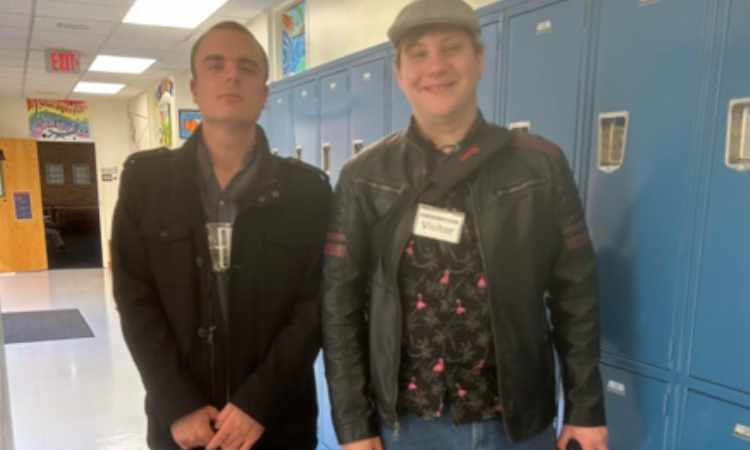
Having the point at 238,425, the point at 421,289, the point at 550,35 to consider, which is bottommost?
the point at 238,425

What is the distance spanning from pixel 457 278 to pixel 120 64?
6796 mm

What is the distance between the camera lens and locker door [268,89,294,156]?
3.23 metres

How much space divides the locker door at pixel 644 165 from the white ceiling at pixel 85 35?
3.60 meters

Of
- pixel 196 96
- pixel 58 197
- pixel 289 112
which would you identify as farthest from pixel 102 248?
pixel 196 96

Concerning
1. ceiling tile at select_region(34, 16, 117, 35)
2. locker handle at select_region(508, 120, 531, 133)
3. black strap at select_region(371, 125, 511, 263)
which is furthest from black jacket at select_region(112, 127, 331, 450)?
ceiling tile at select_region(34, 16, 117, 35)

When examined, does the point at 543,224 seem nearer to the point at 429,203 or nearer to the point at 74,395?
the point at 429,203

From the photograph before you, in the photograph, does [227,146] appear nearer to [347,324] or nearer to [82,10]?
[347,324]

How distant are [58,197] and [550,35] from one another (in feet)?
43.3

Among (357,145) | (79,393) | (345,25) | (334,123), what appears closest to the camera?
(357,145)

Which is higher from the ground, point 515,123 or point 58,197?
point 515,123

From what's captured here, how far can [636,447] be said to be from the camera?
157 centimetres

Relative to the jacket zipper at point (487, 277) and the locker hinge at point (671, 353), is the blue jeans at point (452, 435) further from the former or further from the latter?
the locker hinge at point (671, 353)

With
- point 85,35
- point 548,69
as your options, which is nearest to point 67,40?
point 85,35

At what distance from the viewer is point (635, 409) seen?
5.12ft
